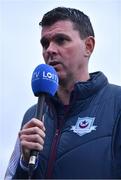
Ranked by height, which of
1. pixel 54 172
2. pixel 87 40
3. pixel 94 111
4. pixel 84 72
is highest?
pixel 87 40

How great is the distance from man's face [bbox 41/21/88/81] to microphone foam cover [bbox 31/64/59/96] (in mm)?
507

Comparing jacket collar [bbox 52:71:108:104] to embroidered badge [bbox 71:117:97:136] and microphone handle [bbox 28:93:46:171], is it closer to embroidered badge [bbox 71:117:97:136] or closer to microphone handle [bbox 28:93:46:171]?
A: embroidered badge [bbox 71:117:97:136]

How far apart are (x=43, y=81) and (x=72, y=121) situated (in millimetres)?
489

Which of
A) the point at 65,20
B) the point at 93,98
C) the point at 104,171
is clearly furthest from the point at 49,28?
the point at 104,171

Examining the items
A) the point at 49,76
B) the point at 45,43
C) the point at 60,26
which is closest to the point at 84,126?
the point at 49,76

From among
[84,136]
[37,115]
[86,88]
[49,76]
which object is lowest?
[84,136]

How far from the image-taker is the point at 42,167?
3.59 metres

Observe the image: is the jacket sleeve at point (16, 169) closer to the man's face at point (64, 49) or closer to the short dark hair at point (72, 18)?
the man's face at point (64, 49)

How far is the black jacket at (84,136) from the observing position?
3.42 metres

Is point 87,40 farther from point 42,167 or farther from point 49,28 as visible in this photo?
point 42,167

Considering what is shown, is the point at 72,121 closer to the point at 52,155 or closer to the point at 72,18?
the point at 52,155

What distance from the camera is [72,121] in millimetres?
3721

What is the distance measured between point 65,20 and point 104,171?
1566mm

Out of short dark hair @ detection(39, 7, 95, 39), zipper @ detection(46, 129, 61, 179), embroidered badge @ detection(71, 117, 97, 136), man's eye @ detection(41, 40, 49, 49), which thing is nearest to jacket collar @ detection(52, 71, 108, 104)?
embroidered badge @ detection(71, 117, 97, 136)
